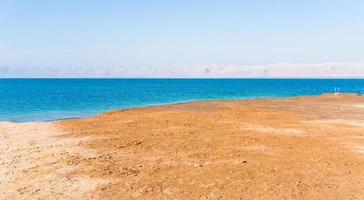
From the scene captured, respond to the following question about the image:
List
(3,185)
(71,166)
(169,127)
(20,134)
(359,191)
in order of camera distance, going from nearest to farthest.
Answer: (359,191) < (3,185) < (71,166) < (20,134) < (169,127)

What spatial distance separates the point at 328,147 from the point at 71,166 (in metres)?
11.5

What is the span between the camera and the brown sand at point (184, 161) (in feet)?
41.5

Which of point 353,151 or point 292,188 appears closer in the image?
point 292,188

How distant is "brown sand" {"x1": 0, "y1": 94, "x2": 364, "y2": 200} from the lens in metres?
12.6

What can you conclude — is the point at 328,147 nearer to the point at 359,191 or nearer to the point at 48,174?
the point at 359,191

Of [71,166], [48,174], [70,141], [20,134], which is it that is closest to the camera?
[48,174]

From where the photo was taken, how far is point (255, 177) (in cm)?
Result: 1397

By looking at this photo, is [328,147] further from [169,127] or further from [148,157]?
[169,127]

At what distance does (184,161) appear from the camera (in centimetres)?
1638

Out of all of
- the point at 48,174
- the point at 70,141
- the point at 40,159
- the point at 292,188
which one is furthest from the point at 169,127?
the point at 292,188

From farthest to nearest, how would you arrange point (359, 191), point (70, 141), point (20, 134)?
1. point (20, 134)
2. point (70, 141)
3. point (359, 191)

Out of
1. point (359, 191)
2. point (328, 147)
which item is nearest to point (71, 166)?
point (359, 191)

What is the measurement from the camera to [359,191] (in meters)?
12.4

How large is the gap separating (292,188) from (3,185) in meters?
9.21
